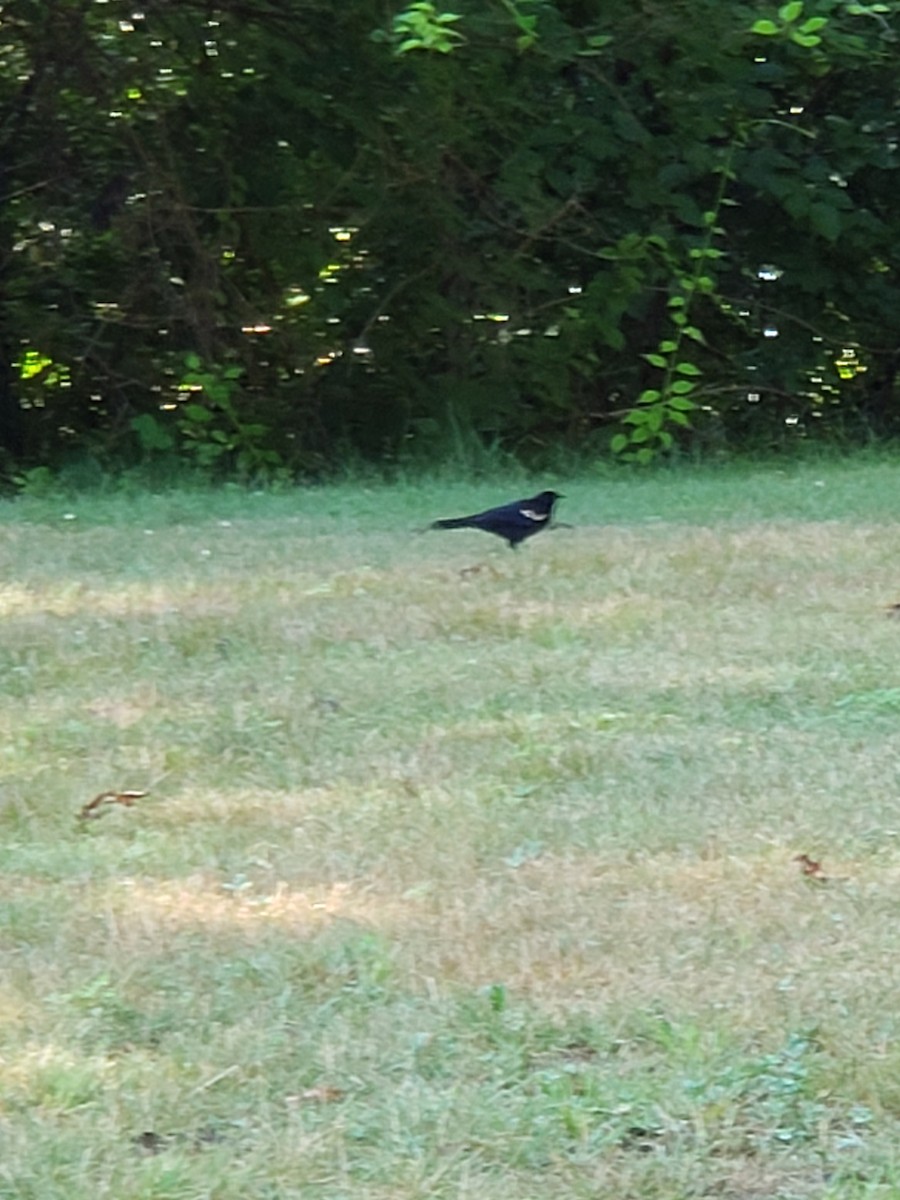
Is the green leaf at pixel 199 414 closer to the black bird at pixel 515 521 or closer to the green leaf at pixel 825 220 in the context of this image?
the green leaf at pixel 825 220

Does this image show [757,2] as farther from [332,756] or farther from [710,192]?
[332,756]

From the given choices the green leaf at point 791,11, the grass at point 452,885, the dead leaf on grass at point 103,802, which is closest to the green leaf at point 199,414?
the green leaf at point 791,11

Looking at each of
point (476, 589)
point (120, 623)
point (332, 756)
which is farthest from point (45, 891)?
point (476, 589)

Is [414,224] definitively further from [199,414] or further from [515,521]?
[515,521]

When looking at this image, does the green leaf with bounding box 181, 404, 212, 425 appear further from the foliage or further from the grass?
the grass

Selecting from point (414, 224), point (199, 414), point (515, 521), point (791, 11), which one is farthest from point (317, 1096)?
point (414, 224)

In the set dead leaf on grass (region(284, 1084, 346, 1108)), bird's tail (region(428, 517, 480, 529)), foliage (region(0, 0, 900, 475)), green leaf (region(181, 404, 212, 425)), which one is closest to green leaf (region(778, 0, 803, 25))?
foliage (region(0, 0, 900, 475))

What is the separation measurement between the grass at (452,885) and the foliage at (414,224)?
17.4 ft

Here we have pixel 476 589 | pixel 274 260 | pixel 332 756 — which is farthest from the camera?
pixel 274 260

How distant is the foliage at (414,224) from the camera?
11.9m

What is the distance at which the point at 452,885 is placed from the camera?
12.8 ft

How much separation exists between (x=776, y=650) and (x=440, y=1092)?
3.10 m

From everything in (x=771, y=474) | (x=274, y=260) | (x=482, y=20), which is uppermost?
(x=482, y=20)

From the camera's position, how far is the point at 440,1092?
9.81ft
